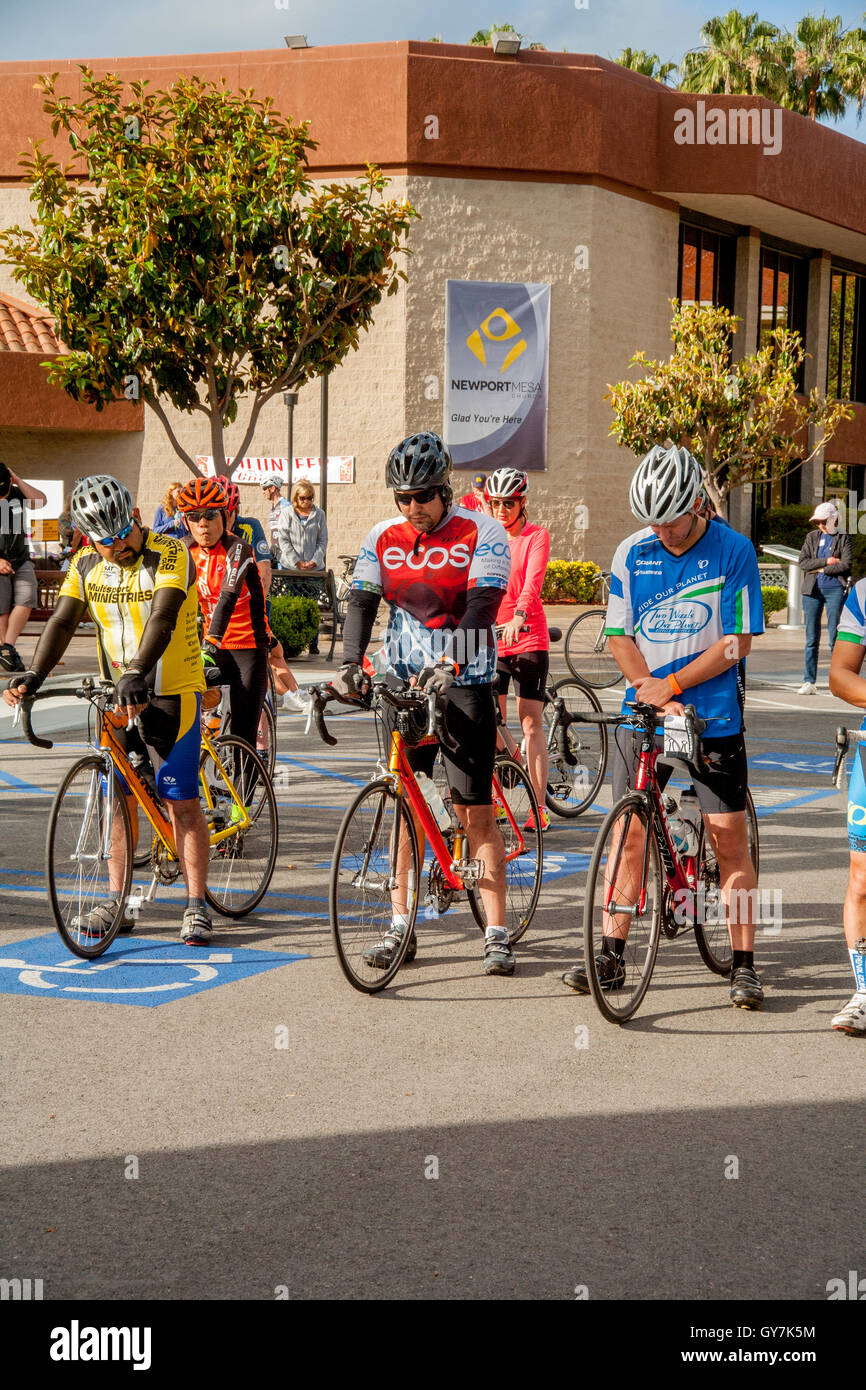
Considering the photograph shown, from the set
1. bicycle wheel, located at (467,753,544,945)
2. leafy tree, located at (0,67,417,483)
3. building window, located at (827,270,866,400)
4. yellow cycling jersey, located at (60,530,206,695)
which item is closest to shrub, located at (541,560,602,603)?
leafy tree, located at (0,67,417,483)

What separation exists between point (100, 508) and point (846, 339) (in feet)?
138

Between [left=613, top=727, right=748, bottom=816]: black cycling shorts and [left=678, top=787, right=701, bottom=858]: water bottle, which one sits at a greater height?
[left=613, top=727, right=748, bottom=816]: black cycling shorts

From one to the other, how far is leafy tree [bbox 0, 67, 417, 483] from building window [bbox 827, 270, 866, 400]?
98.5 ft

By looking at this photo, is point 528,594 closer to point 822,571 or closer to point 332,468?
point 822,571

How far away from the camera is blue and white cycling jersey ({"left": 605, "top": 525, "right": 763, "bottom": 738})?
568cm

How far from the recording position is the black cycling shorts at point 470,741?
6.03 m

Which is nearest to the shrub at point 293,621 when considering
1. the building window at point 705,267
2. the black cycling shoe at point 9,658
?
the black cycling shoe at point 9,658

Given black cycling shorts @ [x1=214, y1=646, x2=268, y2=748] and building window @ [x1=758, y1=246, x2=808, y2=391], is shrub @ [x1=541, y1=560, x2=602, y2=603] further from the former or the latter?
black cycling shorts @ [x1=214, y1=646, x2=268, y2=748]

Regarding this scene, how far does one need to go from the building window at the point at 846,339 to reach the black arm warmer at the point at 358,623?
4019cm

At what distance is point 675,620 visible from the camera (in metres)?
5.72

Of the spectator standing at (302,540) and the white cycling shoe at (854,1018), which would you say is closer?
the white cycling shoe at (854,1018)

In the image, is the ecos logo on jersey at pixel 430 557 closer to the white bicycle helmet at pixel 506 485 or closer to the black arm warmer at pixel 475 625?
the black arm warmer at pixel 475 625

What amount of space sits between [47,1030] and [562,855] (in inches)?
152
